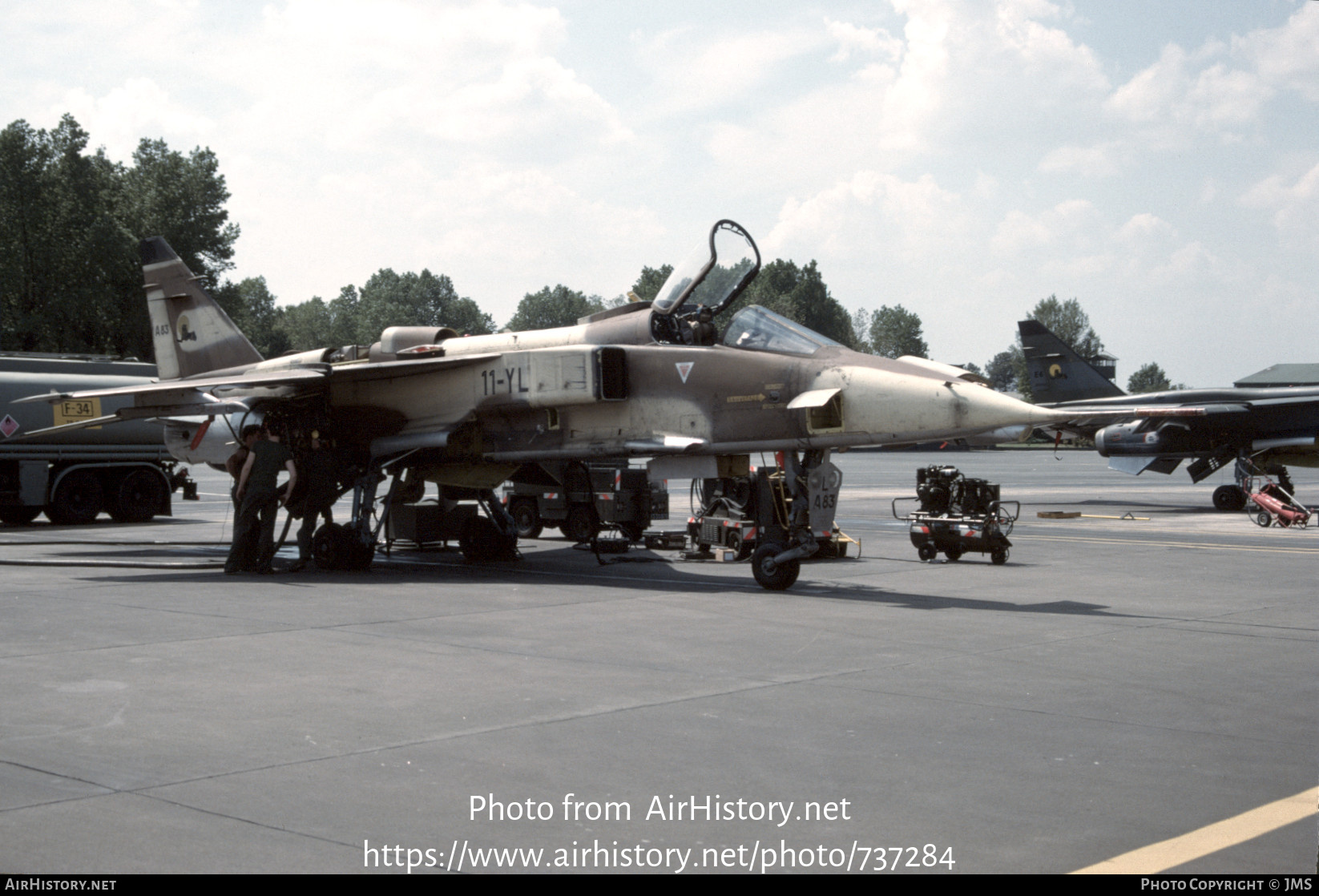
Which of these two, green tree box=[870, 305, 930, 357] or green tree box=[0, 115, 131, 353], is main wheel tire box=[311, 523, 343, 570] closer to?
green tree box=[0, 115, 131, 353]

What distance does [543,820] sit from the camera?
4578 millimetres

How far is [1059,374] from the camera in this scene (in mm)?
36000

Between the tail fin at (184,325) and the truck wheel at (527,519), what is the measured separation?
15.8 feet

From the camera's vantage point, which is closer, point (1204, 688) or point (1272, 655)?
point (1204, 688)

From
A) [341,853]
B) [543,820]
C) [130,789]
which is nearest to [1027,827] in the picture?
[543,820]

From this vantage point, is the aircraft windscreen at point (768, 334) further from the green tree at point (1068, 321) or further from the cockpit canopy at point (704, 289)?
the green tree at point (1068, 321)

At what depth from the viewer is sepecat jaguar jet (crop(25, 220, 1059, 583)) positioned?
38.4 ft

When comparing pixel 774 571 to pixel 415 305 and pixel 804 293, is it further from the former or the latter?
pixel 415 305

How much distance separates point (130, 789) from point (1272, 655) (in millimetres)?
7686

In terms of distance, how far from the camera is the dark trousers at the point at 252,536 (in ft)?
46.5

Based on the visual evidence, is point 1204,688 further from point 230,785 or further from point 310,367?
point 310,367

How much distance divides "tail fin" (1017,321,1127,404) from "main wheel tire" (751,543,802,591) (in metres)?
25.3

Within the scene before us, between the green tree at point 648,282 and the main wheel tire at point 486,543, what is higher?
the green tree at point 648,282

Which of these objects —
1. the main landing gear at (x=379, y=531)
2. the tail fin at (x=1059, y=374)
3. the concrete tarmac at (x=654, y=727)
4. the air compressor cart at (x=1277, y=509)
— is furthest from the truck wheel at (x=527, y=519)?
the tail fin at (x=1059, y=374)
